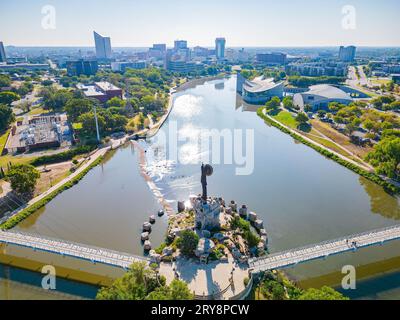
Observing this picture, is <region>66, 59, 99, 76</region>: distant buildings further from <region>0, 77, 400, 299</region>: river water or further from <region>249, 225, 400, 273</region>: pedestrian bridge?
<region>249, 225, 400, 273</region>: pedestrian bridge

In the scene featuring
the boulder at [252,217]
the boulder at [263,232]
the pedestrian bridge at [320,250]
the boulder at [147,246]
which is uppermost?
the pedestrian bridge at [320,250]

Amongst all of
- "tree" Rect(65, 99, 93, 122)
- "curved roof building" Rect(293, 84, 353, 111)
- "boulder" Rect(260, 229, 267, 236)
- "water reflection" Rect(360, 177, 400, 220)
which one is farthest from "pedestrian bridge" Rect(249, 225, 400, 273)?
"curved roof building" Rect(293, 84, 353, 111)

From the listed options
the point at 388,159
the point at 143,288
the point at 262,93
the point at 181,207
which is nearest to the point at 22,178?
the point at 181,207

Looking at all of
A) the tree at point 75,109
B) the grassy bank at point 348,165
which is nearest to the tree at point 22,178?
the tree at point 75,109

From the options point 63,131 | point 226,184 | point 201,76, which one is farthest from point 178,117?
point 201,76

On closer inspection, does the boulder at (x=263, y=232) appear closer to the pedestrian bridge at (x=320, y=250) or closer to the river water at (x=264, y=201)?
the river water at (x=264, y=201)

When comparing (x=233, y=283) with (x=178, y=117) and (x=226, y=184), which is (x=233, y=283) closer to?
(x=226, y=184)

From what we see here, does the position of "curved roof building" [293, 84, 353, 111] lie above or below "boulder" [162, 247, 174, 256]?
above
